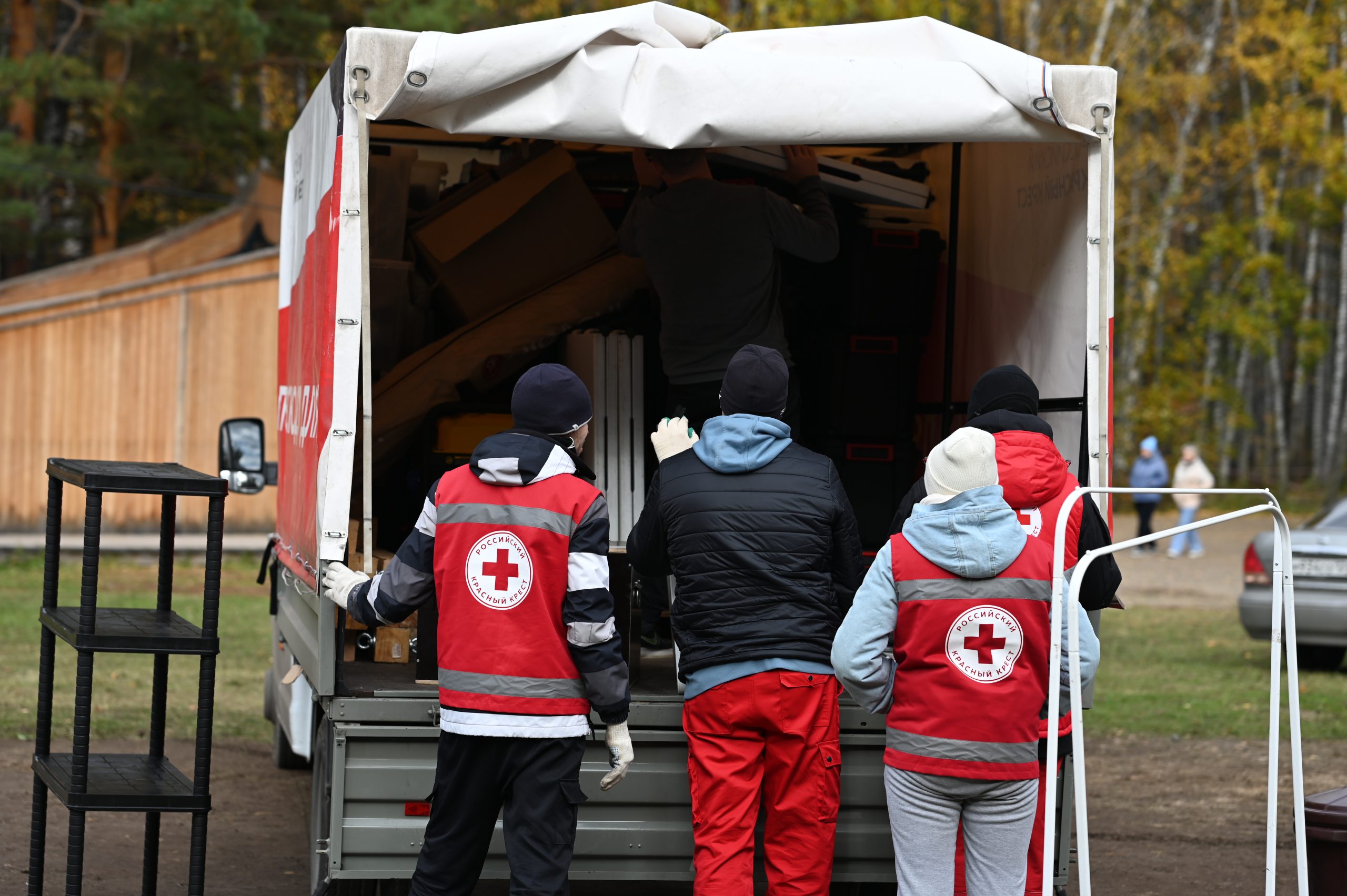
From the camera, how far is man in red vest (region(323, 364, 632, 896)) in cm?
427

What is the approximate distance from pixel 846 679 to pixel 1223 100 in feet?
112

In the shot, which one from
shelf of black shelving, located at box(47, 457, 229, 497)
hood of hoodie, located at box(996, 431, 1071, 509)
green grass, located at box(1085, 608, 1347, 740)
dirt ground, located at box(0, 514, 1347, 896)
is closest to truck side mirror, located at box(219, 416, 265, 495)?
dirt ground, located at box(0, 514, 1347, 896)

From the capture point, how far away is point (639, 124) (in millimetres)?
4746

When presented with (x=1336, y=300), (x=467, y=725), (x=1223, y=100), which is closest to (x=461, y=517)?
(x=467, y=725)

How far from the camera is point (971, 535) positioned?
4113 mm

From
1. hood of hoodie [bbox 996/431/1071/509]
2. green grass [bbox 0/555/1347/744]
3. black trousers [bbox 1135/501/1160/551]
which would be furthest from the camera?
black trousers [bbox 1135/501/1160/551]

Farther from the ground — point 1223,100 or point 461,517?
point 1223,100

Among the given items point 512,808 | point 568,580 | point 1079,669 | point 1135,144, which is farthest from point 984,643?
point 1135,144

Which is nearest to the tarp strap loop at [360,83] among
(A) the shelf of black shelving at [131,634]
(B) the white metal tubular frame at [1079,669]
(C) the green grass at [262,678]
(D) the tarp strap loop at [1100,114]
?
(A) the shelf of black shelving at [131,634]

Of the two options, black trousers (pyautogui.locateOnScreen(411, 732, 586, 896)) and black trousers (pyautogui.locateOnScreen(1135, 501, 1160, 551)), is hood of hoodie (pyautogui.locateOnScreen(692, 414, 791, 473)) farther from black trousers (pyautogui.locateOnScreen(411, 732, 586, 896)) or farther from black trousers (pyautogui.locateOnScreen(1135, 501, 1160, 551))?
black trousers (pyautogui.locateOnScreen(1135, 501, 1160, 551))

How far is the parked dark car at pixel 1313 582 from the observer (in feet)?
A: 37.6

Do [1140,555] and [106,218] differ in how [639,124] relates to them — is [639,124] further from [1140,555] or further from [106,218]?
[106,218]

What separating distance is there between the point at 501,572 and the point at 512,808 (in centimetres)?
64

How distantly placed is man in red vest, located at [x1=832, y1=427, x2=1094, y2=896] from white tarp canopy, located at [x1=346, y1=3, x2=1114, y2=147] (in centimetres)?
117
